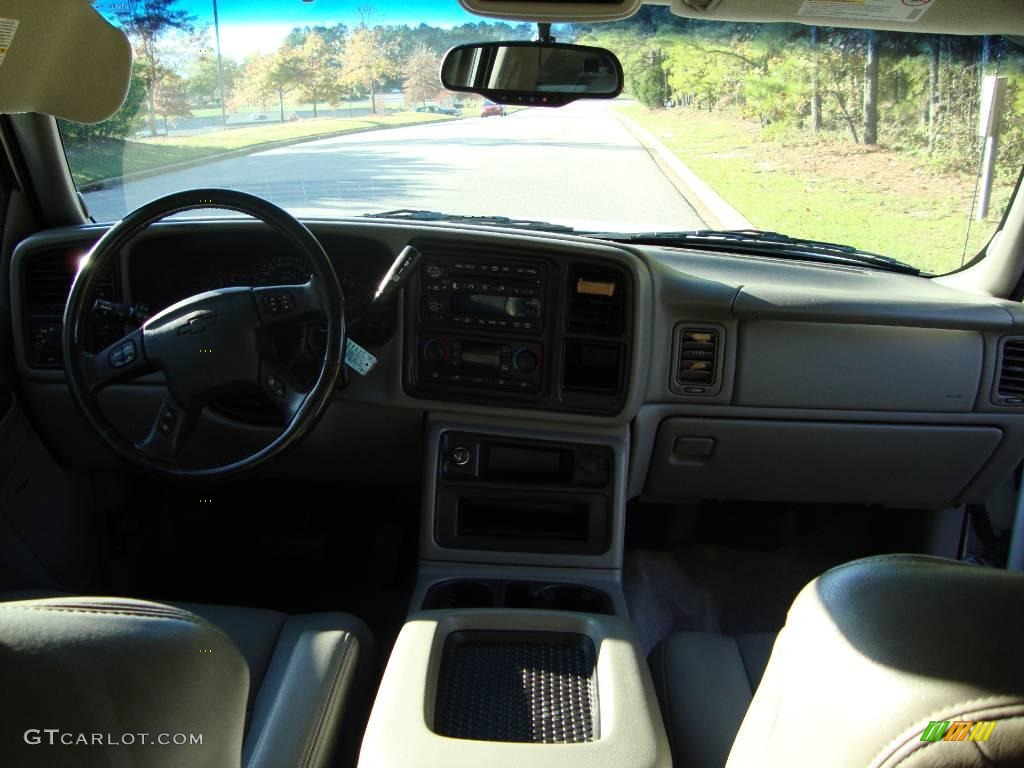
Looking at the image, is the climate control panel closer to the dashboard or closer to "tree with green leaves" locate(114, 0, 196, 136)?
the dashboard

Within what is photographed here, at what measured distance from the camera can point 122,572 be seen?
3477 mm

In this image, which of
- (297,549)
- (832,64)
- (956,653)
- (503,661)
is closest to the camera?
(956,653)

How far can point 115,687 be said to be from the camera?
41.9 inches

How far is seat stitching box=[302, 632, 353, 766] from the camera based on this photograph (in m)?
1.95

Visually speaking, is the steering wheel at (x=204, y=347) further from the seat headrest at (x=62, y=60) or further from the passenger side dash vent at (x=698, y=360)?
the passenger side dash vent at (x=698, y=360)

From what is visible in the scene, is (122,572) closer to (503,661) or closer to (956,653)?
(503,661)

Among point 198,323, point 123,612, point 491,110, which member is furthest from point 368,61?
point 123,612

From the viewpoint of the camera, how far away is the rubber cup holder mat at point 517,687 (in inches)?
80.1

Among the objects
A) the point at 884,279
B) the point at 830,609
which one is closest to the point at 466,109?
the point at 884,279

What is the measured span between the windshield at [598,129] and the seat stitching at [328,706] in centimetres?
151

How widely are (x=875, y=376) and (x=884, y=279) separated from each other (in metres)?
0.37

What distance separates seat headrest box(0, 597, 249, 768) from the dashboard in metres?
1.65

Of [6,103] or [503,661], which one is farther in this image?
[503,661]

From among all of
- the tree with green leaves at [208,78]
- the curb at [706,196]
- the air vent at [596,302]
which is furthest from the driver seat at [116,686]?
the curb at [706,196]
